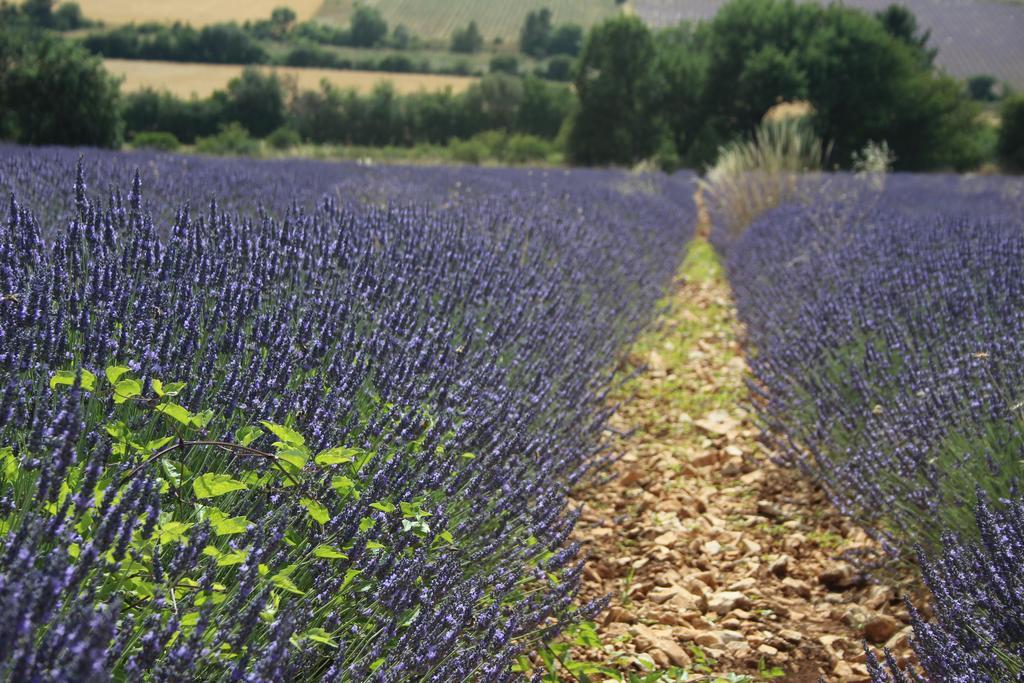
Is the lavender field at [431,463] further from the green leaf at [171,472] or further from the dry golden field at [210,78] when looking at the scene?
the dry golden field at [210,78]

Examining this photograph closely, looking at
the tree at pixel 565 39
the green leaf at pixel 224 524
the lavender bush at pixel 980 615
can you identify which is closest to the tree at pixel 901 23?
the tree at pixel 565 39

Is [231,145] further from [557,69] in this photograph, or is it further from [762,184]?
[557,69]

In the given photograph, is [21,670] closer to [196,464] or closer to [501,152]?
[196,464]

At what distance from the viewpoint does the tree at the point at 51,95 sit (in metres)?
13.5

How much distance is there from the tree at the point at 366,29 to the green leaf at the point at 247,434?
64.8 metres

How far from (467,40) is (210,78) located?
2896 cm

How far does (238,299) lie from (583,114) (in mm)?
28940

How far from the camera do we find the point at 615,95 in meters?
29.8

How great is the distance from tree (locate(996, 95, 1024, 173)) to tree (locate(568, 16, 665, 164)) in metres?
13.2

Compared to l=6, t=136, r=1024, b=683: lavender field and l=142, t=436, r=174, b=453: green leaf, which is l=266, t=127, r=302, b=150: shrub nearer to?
l=6, t=136, r=1024, b=683: lavender field

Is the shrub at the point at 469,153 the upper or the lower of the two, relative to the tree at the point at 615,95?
lower

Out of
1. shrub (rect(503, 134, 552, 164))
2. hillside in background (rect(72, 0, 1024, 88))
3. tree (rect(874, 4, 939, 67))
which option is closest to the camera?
shrub (rect(503, 134, 552, 164))

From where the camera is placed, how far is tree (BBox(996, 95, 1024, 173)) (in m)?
32.1

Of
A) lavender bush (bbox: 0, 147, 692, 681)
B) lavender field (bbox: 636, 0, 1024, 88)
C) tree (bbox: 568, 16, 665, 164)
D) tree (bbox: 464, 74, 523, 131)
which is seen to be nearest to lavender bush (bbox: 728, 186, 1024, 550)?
lavender bush (bbox: 0, 147, 692, 681)
